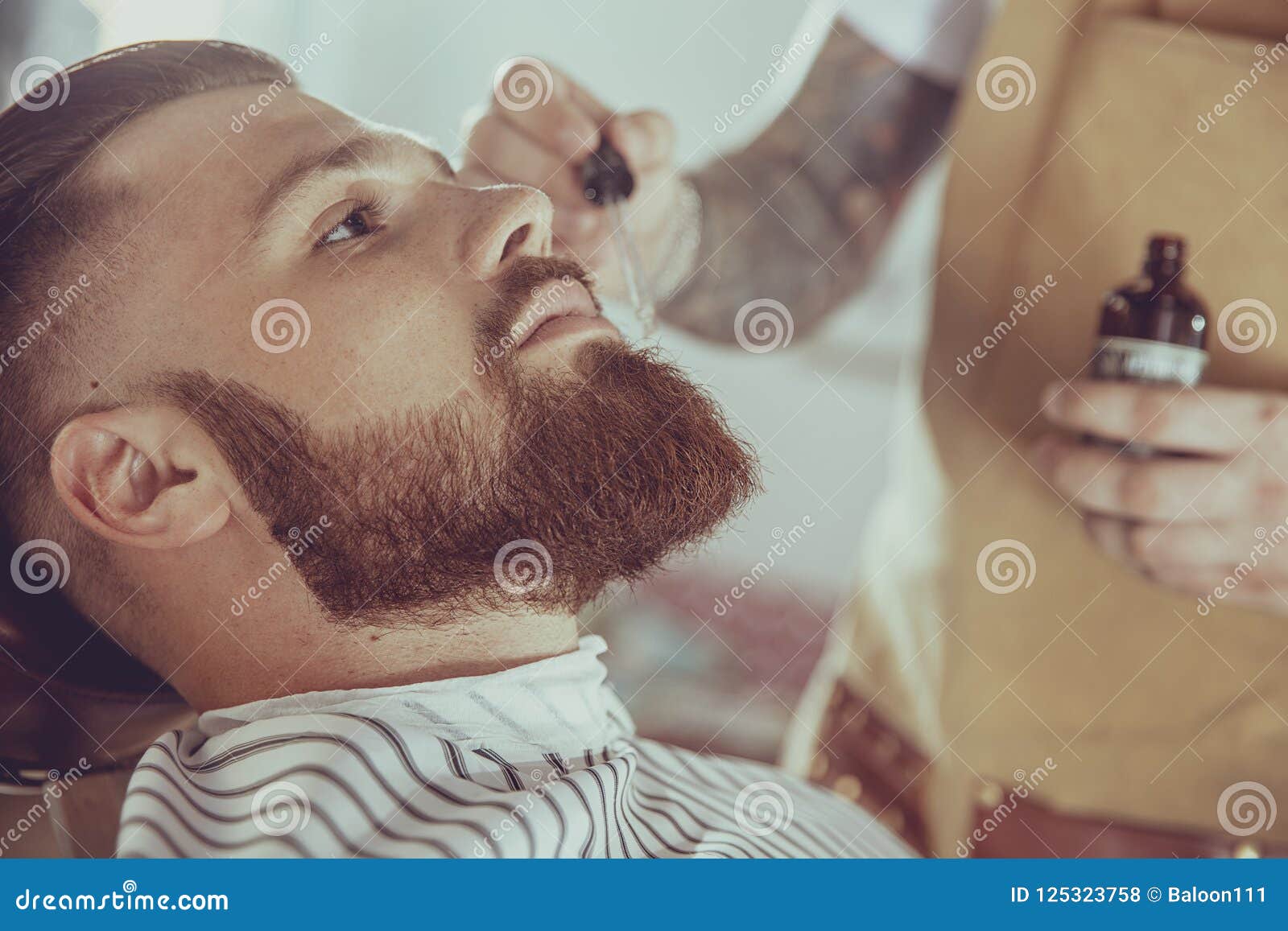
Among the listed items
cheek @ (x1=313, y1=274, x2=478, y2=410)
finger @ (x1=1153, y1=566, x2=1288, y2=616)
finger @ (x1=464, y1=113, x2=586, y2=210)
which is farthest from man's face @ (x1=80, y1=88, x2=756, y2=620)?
finger @ (x1=1153, y1=566, x2=1288, y2=616)

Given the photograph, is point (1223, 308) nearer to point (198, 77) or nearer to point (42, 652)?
point (198, 77)

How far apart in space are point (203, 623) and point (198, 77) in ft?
1.62

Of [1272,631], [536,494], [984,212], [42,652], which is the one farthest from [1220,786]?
[42,652]

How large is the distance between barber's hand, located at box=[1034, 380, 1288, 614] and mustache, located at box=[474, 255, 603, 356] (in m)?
0.55

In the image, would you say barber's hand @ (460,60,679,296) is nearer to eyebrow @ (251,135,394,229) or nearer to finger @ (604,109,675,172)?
finger @ (604,109,675,172)

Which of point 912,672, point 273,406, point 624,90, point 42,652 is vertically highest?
point 624,90

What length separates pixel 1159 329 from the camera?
2.79 ft

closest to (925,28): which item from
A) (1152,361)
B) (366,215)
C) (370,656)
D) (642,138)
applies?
(642,138)

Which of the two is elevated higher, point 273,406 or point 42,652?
point 273,406

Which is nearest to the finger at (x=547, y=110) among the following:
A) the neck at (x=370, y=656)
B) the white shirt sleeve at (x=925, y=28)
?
the white shirt sleeve at (x=925, y=28)

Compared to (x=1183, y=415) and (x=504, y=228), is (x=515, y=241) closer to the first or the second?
(x=504, y=228)

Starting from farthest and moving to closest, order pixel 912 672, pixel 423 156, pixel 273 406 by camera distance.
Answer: pixel 912 672
pixel 423 156
pixel 273 406

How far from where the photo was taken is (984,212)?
103 cm

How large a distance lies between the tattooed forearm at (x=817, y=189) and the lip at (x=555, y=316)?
246 mm
